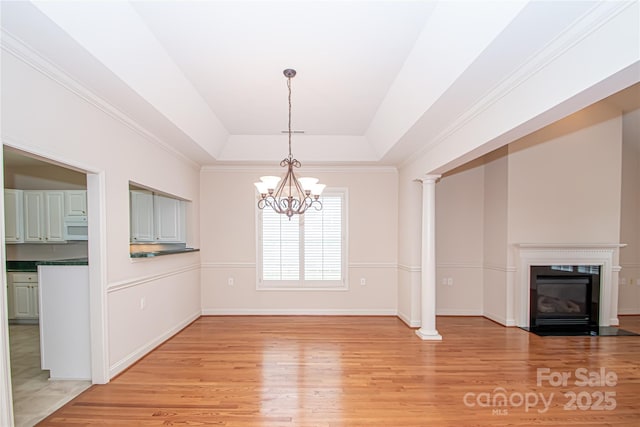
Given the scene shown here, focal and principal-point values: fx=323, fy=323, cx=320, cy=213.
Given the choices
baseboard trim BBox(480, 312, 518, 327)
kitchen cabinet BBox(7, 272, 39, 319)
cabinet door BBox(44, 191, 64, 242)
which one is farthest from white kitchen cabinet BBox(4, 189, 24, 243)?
baseboard trim BBox(480, 312, 518, 327)

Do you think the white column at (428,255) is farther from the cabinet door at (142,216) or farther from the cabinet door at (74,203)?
the cabinet door at (74,203)

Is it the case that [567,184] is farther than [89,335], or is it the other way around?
[567,184]

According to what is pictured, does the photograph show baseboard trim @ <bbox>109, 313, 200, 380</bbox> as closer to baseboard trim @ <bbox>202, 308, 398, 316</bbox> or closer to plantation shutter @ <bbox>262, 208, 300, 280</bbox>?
baseboard trim @ <bbox>202, 308, 398, 316</bbox>

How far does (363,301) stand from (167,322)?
3.14 m

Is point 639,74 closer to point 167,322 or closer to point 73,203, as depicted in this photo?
point 167,322

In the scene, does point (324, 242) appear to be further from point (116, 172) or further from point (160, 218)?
point (116, 172)

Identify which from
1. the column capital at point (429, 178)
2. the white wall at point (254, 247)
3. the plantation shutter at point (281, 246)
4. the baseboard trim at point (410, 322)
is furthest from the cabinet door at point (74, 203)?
the baseboard trim at point (410, 322)

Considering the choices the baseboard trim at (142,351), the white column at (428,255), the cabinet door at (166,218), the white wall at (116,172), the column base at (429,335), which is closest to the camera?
the white wall at (116,172)

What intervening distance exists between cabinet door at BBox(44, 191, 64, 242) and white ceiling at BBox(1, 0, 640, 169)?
2483 millimetres

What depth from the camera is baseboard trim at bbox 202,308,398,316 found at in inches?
224

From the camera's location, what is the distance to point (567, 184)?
5.05 meters

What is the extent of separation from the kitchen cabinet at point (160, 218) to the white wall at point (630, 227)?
7702 millimetres

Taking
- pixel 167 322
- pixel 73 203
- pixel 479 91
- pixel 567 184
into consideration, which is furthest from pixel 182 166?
pixel 567 184

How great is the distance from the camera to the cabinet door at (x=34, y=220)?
16.6 feet
